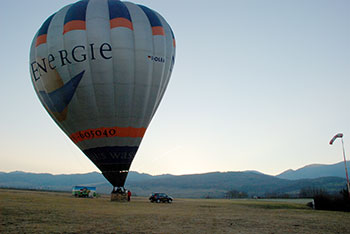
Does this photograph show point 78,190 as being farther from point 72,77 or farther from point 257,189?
point 257,189

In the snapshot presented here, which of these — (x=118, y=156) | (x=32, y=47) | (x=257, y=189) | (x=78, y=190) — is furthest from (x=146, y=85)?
(x=257, y=189)

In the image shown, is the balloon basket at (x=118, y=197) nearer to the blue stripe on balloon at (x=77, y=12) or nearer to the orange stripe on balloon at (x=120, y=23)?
the orange stripe on balloon at (x=120, y=23)

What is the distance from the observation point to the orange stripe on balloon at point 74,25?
1051 inches

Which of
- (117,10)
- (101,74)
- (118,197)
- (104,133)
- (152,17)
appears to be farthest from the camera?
(118,197)

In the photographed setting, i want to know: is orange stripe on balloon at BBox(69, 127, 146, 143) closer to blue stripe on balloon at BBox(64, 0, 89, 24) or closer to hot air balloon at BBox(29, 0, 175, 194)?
hot air balloon at BBox(29, 0, 175, 194)

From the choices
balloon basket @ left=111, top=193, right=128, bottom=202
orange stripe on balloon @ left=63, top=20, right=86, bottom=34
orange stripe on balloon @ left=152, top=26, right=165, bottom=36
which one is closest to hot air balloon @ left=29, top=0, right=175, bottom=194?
orange stripe on balloon @ left=63, top=20, right=86, bottom=34

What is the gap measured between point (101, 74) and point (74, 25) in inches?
188

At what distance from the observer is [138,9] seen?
29391 mm

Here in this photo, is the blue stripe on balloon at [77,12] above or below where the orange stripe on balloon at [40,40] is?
above

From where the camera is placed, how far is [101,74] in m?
26.6

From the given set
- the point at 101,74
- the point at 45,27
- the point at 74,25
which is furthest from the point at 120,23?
the point at 45,27

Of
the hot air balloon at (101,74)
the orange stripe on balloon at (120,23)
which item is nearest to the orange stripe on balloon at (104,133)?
the hot air balloon at (101,74)

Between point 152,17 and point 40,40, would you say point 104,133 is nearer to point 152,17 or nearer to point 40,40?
point 40,40

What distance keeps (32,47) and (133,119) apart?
11.6 meters
